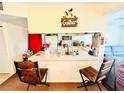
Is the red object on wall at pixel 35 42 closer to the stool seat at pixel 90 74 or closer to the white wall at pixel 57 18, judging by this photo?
the white wall at pixel 57 18

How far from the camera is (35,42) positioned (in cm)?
406

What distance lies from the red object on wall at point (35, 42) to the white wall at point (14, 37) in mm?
189

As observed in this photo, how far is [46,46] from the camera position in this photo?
3238 mm

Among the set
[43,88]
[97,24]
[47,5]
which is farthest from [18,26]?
[97,24]

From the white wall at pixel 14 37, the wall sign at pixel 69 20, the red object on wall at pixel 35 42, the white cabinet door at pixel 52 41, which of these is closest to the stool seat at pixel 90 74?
the wall sign at pixel 69 20

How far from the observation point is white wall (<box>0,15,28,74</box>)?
333 cm

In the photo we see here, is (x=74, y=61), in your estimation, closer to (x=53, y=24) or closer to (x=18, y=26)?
(x=53, y=24)

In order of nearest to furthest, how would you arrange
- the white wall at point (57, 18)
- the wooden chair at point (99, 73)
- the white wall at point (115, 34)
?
the wooden chair at point (99, 73) < the white wall at point (57, 18) < the white wall at point (115, 34)

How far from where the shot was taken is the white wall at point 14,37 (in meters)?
3.33

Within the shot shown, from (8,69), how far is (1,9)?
218 centimetres

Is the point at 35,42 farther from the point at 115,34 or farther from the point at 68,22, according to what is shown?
the point at 115,34

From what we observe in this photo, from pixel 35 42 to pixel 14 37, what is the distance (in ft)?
2.48

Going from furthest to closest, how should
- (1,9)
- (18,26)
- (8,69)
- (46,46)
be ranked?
(18,26) < (8,69) < (46,46) < (1,9)

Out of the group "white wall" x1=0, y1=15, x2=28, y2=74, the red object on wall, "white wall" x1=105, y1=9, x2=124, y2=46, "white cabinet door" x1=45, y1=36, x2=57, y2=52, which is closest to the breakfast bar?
"white cabinet door" x1=45, y1=36, x2=57, y2=52
